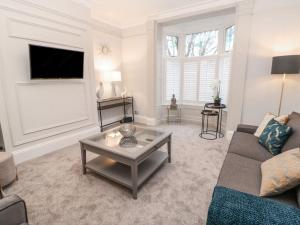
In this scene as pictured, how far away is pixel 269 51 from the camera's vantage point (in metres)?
2.96

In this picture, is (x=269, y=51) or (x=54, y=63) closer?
(x=54, y=63)

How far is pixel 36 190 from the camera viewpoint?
6.54 ft

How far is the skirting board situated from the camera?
2.61 metres

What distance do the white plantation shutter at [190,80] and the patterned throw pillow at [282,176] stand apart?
3.66 metres

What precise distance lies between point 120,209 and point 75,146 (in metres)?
1.92

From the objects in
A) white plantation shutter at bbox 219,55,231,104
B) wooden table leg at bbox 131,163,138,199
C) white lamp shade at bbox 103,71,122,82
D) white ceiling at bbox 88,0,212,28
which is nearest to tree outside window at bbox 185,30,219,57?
white plantation shutter at bbox 219,55,231,104

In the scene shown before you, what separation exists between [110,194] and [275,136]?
1.96 metres

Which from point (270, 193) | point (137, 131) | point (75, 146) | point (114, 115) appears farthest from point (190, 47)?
point (270, 193)

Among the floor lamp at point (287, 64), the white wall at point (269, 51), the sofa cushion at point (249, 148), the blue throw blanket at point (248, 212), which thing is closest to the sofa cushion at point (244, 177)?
the sofa cushion at point (249, 148)

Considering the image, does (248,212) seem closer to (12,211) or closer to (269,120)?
(12,211)

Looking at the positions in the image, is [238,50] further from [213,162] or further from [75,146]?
[75,146]

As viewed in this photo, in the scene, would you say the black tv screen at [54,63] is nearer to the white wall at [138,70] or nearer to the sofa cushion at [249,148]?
the white wall at [138,70]

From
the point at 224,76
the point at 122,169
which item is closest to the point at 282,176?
the point at 122,169

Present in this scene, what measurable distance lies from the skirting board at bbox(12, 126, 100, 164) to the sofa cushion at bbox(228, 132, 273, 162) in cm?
279
